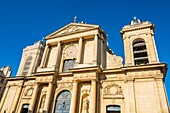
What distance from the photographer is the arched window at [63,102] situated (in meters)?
14.5

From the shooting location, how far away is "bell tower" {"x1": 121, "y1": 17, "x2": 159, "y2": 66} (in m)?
14.2

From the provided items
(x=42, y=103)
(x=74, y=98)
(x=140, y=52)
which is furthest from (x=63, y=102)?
(x=140, y=52)

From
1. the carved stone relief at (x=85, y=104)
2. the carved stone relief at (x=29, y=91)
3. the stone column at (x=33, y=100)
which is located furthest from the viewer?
the carved stone relief at (x=29, y=91)

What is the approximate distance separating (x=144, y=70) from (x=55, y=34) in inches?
498

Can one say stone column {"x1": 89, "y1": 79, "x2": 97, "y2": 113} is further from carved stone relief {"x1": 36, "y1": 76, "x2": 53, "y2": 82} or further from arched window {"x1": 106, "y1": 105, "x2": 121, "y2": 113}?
carved stone relief {"x1": 36, "y1": 76, "x2": 53, "y2": 82}

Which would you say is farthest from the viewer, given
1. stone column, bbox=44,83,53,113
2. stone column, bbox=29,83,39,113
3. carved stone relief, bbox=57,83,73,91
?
carved stone relief, bbox=57,83,73,91

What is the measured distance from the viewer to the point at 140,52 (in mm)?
14789

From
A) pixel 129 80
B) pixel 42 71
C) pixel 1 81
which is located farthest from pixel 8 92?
pixel 129 80

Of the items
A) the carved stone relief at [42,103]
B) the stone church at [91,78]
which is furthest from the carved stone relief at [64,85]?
the carved stone relief at [42,103]

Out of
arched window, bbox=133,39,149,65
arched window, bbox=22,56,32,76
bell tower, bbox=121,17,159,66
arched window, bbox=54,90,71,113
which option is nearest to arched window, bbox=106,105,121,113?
arched window, bbox=54,90,71,113

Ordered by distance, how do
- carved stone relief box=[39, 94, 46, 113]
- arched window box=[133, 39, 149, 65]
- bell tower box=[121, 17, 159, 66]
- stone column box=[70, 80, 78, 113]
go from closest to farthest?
stone column box=[70, 80, 78, 113] → bell tower box=[121, 17, 159, 66] → arched window box=[133, 39, 149, 65] → carved stone relief box=[39, 94, 46, 113]

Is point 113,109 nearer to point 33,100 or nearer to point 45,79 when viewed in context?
point 45,79

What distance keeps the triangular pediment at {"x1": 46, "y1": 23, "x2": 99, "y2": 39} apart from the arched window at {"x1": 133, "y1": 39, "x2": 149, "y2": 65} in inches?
201

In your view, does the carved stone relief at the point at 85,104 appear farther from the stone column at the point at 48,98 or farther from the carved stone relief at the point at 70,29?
the carved stone relief at the point at 70,29
